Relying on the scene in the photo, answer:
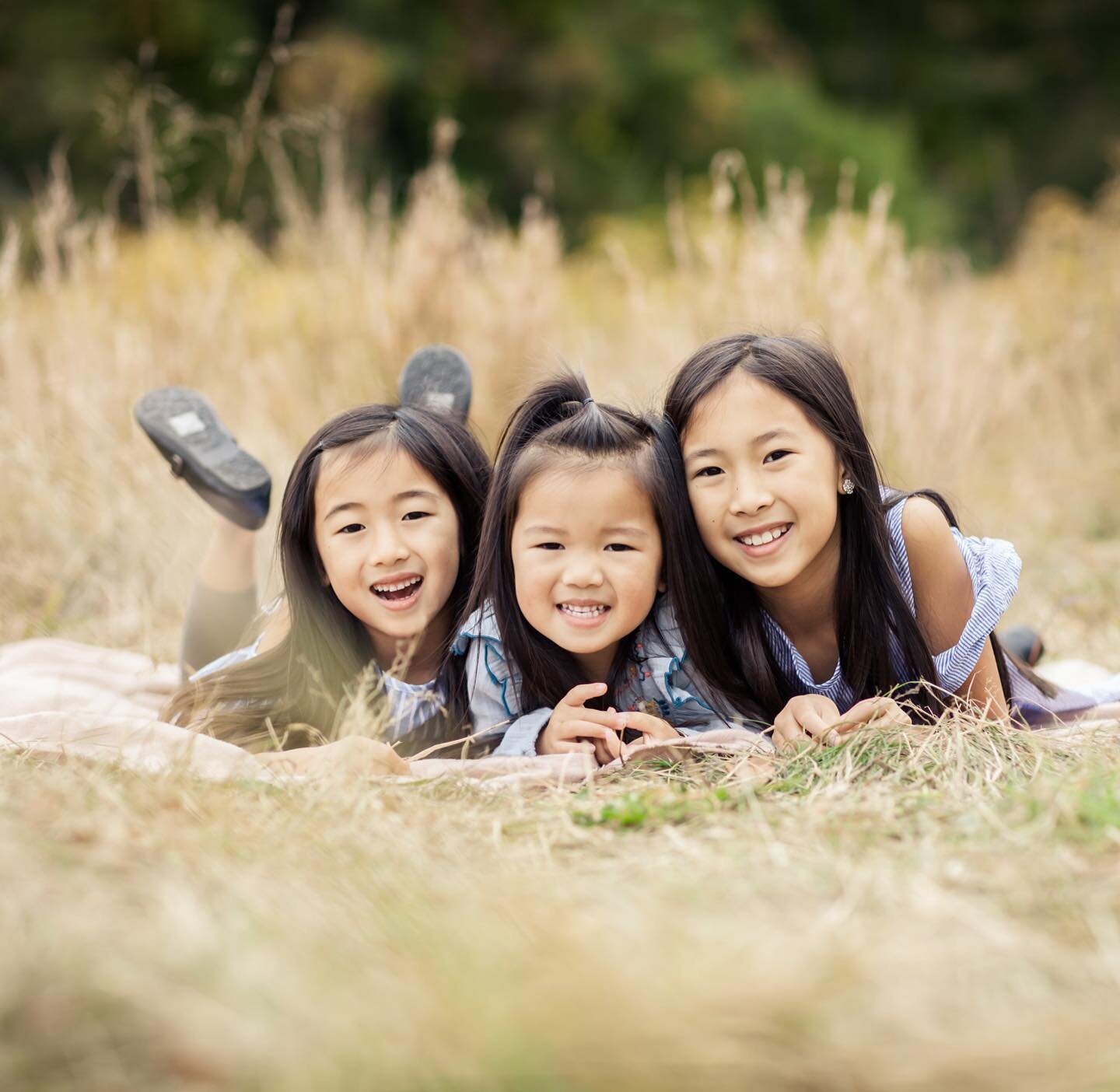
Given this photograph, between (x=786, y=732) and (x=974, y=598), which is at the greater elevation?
(x=974, y=598)

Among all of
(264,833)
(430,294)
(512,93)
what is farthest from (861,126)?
(264,833)

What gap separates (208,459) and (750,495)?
4.36 ft

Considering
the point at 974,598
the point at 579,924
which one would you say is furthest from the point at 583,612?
the point at 579,924

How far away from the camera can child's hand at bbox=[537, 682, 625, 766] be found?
213cm

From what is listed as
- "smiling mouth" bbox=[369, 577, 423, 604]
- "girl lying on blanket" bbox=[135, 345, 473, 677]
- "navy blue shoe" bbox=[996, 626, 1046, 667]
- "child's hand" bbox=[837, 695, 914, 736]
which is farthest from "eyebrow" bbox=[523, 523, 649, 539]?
"navy blue shoe" bbox=[996, 626, 1046, 667]

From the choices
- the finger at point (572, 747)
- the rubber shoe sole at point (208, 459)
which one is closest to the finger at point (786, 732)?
Answer: the finger at point (572, 747)

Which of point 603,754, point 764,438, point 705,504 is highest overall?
point 764,438

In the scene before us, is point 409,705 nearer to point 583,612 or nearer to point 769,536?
point 583,612

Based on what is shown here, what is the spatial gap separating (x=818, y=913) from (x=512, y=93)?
440 inches

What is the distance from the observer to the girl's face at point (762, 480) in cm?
211

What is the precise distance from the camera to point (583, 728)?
2139 mm

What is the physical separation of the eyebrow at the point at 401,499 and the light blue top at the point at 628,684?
244mm

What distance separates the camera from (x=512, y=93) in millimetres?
11508

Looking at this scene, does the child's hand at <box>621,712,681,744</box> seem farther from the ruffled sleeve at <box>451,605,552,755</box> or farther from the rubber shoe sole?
the rubber shoe sole
